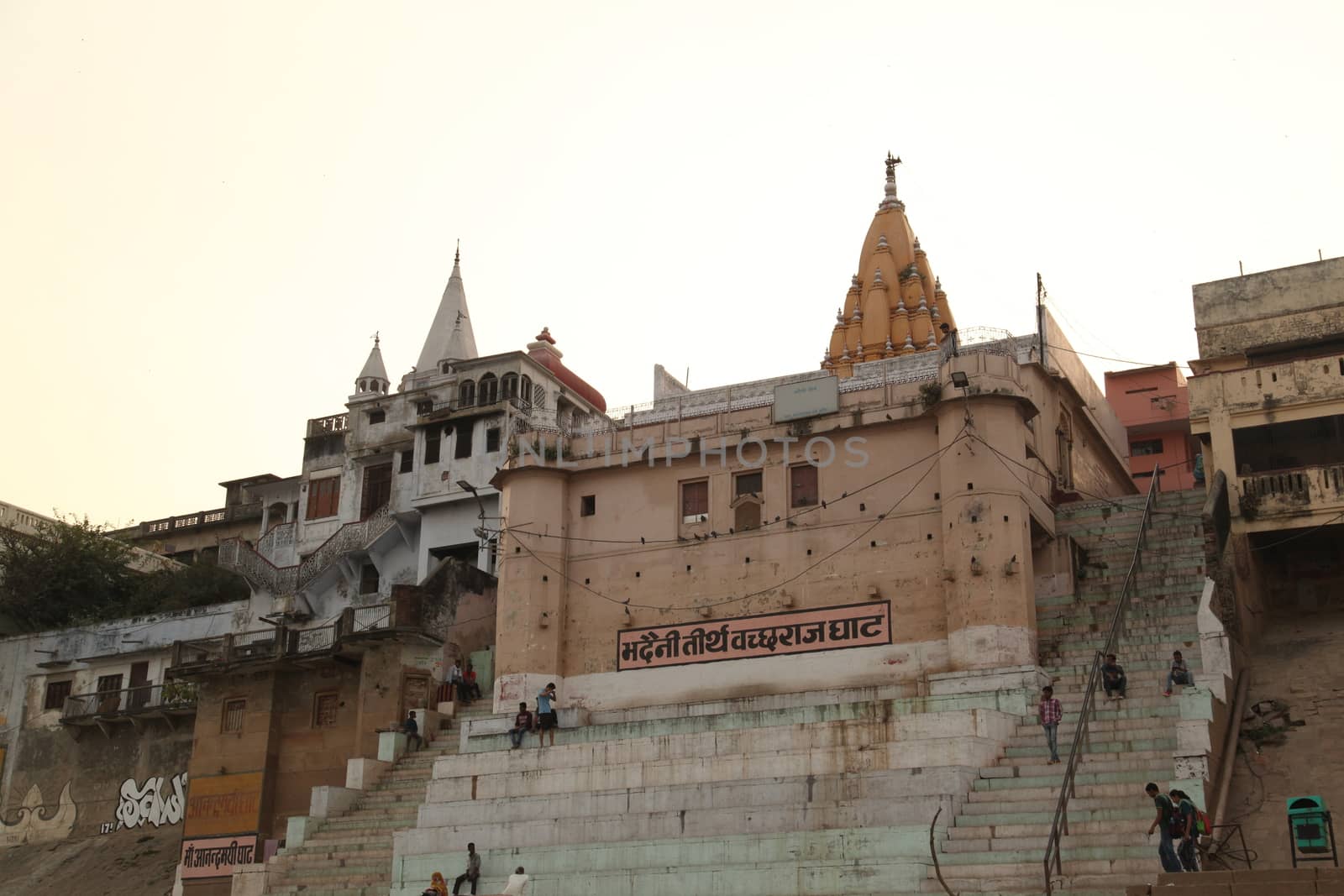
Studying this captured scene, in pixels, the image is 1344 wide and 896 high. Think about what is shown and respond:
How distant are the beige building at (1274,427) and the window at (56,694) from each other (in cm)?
2915

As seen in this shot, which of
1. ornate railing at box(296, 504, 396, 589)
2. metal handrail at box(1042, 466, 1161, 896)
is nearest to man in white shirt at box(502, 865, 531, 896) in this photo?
metal handrail at box(1042, 466, 1161, 896)

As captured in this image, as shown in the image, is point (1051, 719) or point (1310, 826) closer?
point (1310, 826)

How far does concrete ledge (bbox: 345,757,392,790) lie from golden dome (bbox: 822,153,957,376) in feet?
61.7

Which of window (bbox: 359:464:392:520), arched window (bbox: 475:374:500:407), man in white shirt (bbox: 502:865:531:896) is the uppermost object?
arched window (bbox: 475:374:500:407)

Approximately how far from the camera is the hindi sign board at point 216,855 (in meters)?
33.1

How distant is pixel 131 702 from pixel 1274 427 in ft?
90.4

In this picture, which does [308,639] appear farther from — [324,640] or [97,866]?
[97,866]

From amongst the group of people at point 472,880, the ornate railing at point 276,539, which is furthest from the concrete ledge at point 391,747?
the ornate railing at point 276,539

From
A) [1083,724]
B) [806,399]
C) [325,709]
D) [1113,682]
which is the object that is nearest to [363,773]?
[325,709]

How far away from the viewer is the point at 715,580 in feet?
102

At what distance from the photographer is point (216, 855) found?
3344 cm

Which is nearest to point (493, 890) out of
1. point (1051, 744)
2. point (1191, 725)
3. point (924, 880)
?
point (924, 880)

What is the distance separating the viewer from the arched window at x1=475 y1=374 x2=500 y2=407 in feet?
139

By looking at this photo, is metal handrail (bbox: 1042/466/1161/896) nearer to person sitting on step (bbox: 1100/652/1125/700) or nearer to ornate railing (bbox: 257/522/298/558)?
person sitting on step (bbox: 1100/652/1125/700)
